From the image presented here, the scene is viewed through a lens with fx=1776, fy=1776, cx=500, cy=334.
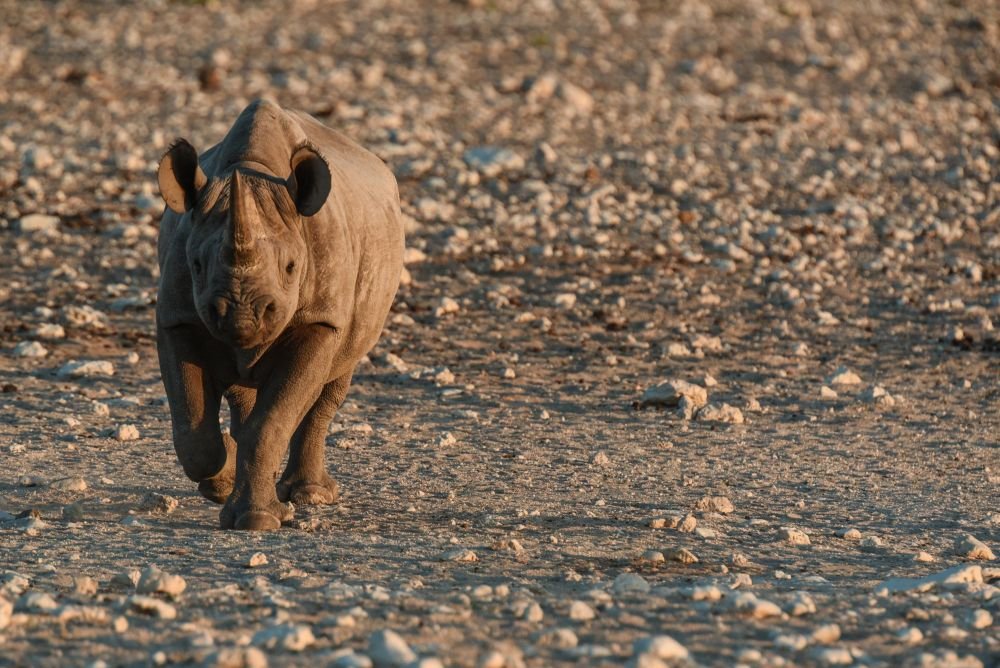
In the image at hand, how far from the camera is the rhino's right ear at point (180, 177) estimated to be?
7.45 m

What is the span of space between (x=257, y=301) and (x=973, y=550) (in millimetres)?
3194

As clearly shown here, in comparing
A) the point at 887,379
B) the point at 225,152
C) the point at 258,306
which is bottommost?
the point at 887,379

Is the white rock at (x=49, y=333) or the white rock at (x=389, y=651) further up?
the white rock at (x=389, y=651)

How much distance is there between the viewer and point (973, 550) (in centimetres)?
754

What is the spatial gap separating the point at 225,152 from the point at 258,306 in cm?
105

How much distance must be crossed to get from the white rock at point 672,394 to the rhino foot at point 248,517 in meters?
3.52

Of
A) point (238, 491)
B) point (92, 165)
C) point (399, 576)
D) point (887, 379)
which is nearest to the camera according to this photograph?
point (399, 576)

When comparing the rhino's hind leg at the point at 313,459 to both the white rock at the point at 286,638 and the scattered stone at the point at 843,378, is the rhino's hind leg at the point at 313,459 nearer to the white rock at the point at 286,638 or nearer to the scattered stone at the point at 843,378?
the white rock at the point at 286,638

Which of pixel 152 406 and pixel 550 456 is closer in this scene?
pixel 550 456

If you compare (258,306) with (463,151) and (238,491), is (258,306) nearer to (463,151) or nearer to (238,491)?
(238,491)

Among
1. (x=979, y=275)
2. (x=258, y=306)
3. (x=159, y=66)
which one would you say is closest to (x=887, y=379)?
(x=979, y=275)

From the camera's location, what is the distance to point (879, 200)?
16641mm

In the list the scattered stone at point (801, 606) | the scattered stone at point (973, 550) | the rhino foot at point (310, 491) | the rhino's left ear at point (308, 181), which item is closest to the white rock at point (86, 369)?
the rhino foot at point (310, 491)

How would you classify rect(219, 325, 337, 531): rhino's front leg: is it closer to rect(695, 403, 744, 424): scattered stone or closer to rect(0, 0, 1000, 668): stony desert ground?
rect(0, 0, 1000, 668): stony desert ground
